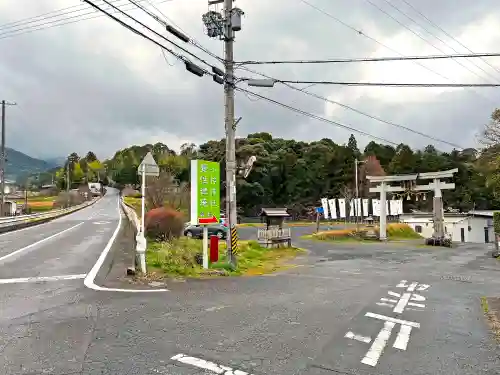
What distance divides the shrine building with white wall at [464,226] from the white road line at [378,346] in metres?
45.7

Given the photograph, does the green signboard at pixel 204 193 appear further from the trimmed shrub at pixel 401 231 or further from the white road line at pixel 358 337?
the trimmed shrub at pixel 401 231

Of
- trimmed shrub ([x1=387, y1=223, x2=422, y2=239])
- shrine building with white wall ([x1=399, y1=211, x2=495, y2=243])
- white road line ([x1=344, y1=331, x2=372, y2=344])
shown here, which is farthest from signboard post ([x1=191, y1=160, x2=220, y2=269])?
shrine building with white wall ([x1=399, y1=211, x2=495, y2=243])

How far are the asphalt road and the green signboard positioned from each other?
8.59ft

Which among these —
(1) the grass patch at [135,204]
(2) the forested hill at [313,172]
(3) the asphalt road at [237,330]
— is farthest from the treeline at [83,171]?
(3) the asphalt road at [237,330]

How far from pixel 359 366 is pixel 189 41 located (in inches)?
365

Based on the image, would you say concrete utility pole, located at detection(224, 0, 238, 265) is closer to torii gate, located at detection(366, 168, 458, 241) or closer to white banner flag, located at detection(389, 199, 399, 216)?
torii gate, located at detection(366, 168, 458, 241)

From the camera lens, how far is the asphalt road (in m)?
4.79

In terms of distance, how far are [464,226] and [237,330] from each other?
49612 millimetres

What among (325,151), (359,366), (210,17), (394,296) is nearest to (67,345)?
(359,366)

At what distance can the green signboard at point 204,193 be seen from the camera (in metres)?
12.7

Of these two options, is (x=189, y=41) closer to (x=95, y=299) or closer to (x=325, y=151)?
(x=95, y=299)

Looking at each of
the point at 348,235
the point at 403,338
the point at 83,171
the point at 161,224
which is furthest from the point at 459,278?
the point at 83,171

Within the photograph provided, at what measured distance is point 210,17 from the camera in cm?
1391

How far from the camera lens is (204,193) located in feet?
43.1
